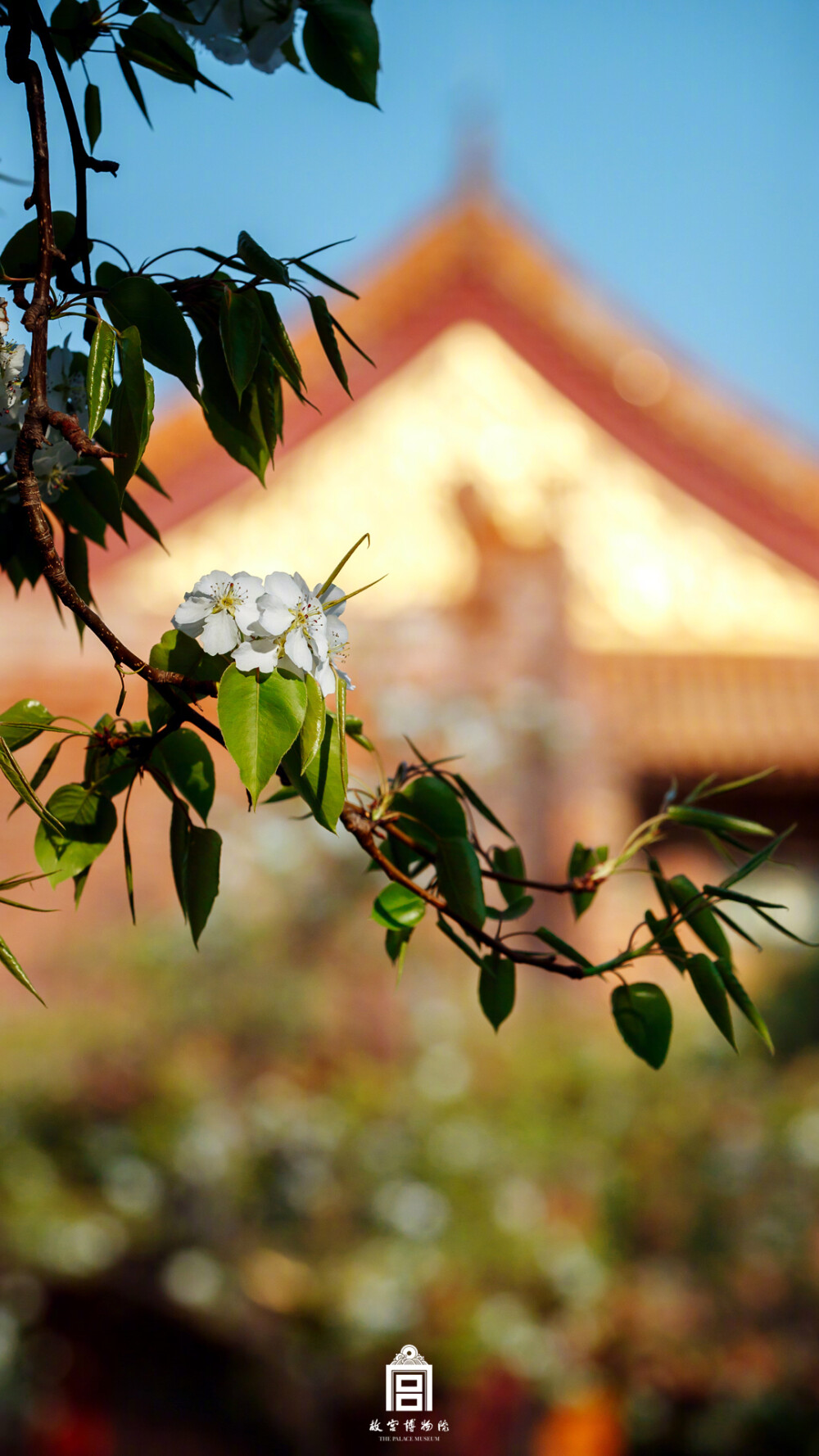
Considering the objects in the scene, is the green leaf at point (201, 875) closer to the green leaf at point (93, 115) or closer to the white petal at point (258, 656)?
the white petal at point (258, 656)

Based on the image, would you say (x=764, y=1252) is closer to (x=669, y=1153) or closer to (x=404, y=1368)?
(x=669, y=1153)

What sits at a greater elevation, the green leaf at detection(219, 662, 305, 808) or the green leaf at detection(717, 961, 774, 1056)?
the green leaf at detection(219, 662, 305, 808)

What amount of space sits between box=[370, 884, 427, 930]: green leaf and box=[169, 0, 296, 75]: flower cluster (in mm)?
413

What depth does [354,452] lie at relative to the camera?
325cm

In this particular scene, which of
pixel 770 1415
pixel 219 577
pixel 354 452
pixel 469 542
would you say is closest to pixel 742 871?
pixel 219 577

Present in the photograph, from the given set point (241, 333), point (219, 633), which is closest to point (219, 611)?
point (219, 633)

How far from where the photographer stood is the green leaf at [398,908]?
1.60 ft

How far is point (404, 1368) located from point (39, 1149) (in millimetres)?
963

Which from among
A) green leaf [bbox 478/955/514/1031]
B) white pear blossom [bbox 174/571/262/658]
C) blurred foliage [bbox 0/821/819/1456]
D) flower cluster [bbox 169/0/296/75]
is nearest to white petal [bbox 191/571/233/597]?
white pear blossom [bbox 174/571/262/658]

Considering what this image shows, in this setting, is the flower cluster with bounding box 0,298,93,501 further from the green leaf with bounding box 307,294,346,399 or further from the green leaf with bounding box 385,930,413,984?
the green leaf with bounding box 385,930,413,984

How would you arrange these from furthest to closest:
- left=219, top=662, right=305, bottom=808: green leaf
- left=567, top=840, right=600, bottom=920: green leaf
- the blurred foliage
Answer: the blurred foliage < left=567, top=840, right=600, bottom=920: green leaf < left=219, top=662, right=305, bottom=808: green leaf

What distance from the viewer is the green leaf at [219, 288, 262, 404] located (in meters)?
0.44

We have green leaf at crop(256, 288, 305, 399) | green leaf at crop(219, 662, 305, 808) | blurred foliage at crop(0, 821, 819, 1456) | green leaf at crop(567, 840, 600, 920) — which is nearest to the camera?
green leaf at crop(219, 662, 305, 808)

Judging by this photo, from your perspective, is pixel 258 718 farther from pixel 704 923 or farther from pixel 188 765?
pixel 704 923
